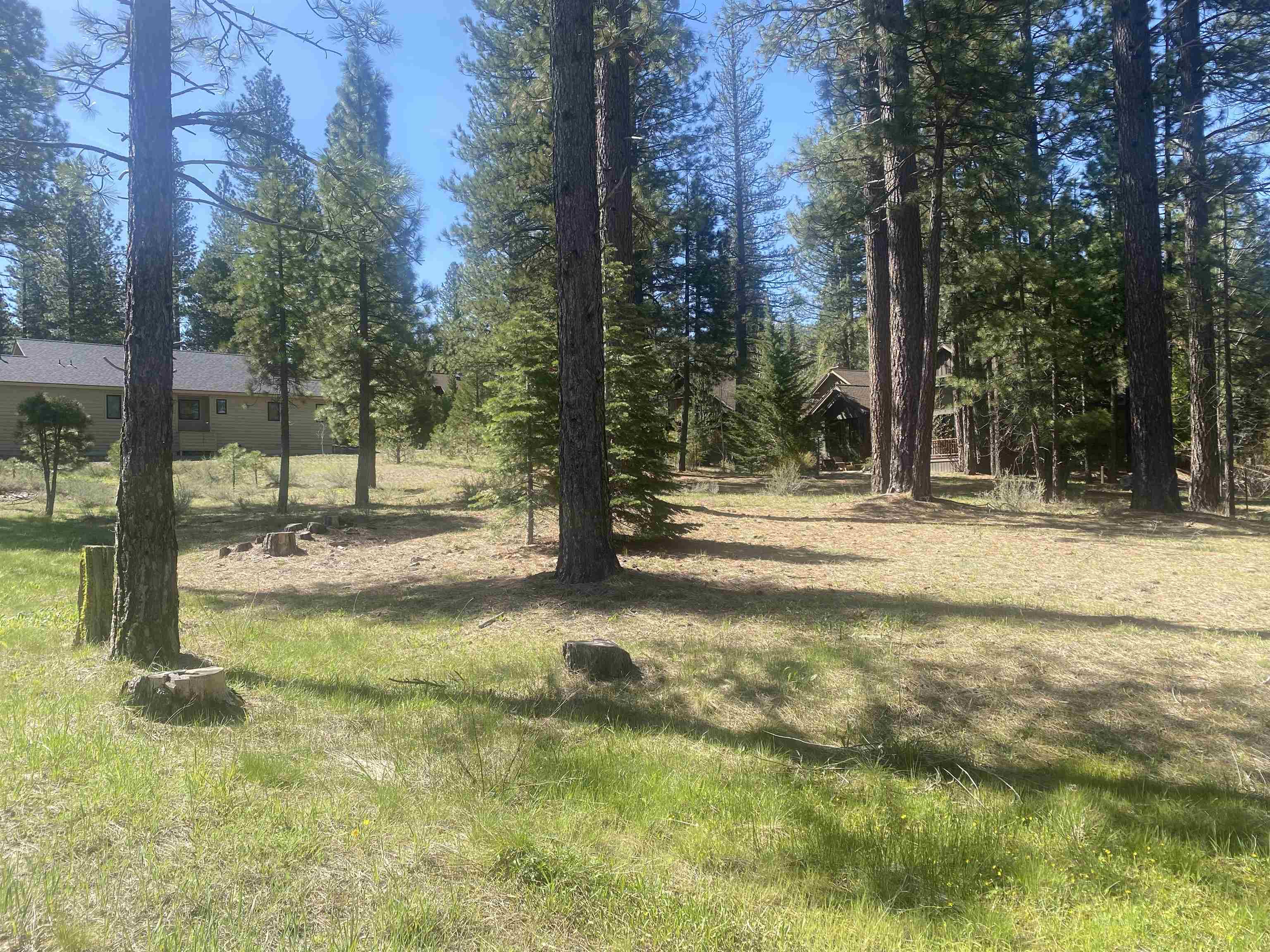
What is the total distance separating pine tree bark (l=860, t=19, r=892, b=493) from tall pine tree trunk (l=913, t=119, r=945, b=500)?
0.97m

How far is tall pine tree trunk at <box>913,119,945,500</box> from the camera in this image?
1289 cm

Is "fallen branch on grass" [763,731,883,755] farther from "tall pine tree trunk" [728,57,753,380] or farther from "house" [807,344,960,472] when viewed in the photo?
"tall pine tree trunk" [728,57,753,380]

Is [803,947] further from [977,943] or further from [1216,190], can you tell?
[1216,190]

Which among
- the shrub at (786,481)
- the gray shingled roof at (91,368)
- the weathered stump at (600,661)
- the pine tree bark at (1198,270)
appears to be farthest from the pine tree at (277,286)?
the pine tree bark at (1198,270)

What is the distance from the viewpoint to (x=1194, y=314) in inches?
545

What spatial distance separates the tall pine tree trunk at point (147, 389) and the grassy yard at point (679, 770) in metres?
0.48

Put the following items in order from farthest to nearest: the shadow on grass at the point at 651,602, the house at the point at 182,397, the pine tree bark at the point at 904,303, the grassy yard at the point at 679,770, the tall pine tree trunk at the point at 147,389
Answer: the house at the point at 182,397, the pine tree bark at the point at 904,303, the shadow on grass at the point at 651,602, the tall pine tree trunk at the point at 147,389, the grassy yard at the point at 679,770

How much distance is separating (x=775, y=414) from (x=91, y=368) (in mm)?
29960

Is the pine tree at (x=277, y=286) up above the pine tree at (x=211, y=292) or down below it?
below

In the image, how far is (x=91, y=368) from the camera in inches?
1284

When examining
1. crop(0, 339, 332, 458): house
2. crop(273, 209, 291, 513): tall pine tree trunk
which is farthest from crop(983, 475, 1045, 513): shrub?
crop(0, 339, 332, 458): house

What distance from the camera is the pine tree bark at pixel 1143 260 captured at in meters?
12.4

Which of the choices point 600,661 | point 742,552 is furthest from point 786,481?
point 600,661

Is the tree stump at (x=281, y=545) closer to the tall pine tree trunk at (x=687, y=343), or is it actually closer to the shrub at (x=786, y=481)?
the shrub at (x=786, y=481)
